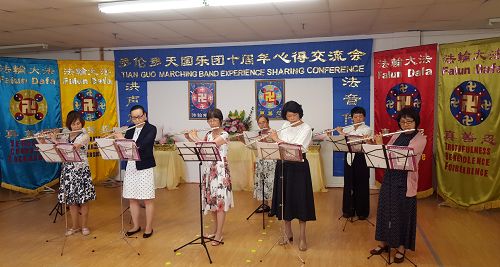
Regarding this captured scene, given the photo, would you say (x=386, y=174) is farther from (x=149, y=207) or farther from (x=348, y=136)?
(x=149, y=207)

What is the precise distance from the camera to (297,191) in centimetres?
402

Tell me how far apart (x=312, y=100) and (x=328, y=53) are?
87 cm

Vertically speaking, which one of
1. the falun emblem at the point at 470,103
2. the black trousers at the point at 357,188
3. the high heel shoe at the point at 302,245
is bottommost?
the high heel shoe at the point at 302,245

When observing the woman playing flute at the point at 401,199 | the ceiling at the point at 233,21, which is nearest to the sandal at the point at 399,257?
the woman playing flute at the point at 401,199

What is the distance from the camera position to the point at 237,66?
7.27m

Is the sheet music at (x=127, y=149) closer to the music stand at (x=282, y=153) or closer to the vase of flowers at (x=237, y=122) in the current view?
the music stand at (x=282, y=153)

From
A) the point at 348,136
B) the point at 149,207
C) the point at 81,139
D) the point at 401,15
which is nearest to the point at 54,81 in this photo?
the point at 81,139

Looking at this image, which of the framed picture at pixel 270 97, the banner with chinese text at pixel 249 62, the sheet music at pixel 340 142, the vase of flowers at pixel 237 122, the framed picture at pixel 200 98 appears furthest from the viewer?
the framed picture at pixel 200 98

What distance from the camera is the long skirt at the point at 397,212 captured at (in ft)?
12.1

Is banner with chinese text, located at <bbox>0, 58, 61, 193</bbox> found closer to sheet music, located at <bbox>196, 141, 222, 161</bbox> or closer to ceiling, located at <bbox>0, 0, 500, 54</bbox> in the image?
ceiling, located at <bbox>0, 0, 500, 54</bbox>

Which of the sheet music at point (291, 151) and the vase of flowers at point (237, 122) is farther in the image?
the vase of flowers at point (237, 122)

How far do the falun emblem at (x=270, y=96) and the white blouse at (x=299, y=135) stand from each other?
3109 millimetres

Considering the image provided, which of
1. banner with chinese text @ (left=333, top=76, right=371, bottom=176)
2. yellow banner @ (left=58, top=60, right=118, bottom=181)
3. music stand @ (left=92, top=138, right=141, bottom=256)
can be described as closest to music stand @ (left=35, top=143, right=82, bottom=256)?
music stand @ (left=92, top=138, right=141, bottom=256)

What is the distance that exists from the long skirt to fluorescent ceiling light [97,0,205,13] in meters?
2.76
